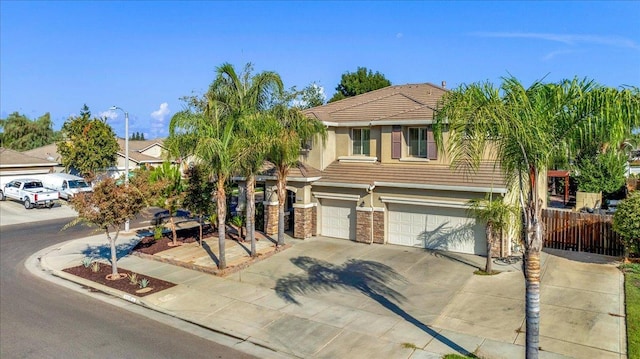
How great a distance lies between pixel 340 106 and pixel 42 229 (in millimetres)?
18122

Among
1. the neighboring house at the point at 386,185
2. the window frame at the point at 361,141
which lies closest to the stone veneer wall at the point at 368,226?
the neighboring house at the point at 386,185

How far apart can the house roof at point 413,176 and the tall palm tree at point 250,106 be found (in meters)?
4.72

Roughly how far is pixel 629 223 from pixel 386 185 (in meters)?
8.69

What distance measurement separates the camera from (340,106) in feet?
87.1

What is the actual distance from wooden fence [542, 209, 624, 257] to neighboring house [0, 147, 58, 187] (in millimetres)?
39040

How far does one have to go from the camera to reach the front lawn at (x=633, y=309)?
9.66m

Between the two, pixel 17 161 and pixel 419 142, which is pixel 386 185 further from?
pixel 17 161

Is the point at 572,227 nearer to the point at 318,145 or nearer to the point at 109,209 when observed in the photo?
the point at 318,145

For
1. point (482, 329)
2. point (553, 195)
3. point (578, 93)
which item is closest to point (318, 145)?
point (482, 329)

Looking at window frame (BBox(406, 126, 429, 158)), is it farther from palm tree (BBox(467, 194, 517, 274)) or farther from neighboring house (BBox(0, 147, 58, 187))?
neighboring house (BBox(0, 147, 58, 187))

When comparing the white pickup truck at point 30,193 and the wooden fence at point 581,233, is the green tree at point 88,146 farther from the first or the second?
the wooden fence at point 581,233

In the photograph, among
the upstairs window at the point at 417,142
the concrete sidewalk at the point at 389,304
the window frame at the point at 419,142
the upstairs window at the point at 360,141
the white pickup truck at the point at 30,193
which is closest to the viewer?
the concrete sidewalk at the point at 389,304

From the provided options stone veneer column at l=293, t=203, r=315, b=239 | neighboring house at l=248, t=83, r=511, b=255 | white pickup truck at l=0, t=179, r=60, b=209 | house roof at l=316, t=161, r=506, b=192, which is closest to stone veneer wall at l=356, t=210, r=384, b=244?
neighboring house at l=248, t=83, r=511, b=255

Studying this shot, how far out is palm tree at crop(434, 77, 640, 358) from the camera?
7526mm
